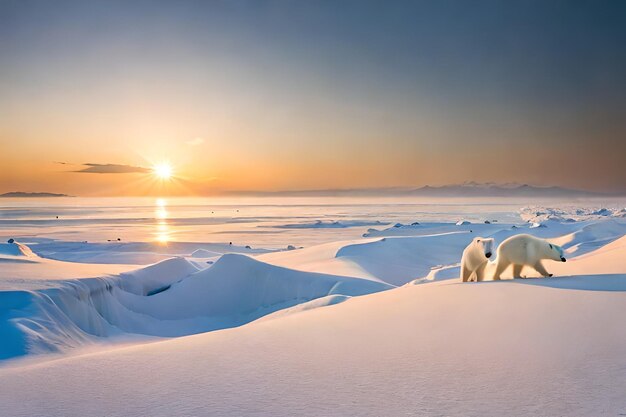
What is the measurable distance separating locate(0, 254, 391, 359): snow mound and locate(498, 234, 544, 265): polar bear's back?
2.71 m

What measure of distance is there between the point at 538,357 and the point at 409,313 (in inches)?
58.5

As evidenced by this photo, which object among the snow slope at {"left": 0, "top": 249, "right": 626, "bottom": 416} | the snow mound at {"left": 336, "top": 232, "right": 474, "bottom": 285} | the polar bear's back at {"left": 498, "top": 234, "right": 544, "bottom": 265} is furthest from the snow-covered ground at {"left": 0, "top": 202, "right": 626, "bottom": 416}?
the snow mound at {"left": 336, "top": 232, "right": 474, "bottom": 285}

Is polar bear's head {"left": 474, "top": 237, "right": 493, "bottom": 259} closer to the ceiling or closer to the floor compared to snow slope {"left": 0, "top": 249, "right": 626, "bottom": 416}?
closer to the ceiling

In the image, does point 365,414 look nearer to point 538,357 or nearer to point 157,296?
point 538,357

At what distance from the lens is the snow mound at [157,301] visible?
5.57 meters

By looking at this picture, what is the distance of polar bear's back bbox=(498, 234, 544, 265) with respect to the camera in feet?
17.9

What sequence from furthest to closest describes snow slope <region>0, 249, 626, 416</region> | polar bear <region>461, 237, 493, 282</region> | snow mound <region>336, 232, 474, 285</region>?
snow mound <region>336, 232, 474, 285</region> → polar bear <region>461, 237, 493, 282</region> → snow slope <region>0, 249, 626, 416</region>

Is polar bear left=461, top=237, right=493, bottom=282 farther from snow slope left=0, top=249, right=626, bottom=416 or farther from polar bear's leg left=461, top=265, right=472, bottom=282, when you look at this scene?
snow slope left=0, top=249, right=626, bottom=416

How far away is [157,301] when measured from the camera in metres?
11.3

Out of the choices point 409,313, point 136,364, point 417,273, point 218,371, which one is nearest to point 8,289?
point 136,364

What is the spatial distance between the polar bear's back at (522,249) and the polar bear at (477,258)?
0.27 metres

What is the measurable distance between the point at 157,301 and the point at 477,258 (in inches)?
346

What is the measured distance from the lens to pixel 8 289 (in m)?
6.18

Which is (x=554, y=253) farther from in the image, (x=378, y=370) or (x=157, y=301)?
(x=157, y=301)
